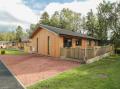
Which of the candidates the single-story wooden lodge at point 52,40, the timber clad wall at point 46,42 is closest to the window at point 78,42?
the single-story wooden lodge at point 52,40

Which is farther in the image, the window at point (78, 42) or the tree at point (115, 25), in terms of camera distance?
the tree at point (115, 25)

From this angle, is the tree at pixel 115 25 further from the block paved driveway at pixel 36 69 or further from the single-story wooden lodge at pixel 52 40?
the block paved driveway at pixel 36 69

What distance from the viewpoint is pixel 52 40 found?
2694 centimetres

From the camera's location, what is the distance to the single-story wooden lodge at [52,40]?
2595cm

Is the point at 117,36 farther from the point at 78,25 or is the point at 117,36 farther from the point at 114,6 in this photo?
the point at 78,25

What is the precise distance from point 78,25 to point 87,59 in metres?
52.1

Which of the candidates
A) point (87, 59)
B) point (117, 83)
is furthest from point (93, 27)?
point (117, 83)

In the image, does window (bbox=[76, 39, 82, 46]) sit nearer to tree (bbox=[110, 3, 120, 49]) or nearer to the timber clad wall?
the timber clad wall

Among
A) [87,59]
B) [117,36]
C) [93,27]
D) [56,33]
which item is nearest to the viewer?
[87,59]

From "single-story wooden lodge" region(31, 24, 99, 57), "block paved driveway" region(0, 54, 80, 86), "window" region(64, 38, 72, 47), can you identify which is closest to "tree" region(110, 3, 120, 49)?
"single-story wooden lodge" region(31, 24, 99, 57)

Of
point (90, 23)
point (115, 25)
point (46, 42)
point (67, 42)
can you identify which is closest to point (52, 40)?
point (46, 42)

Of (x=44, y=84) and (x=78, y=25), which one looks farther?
(x=78, y=25)

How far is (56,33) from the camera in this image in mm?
25547

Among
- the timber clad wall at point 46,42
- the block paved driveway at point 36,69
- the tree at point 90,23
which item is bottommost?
the block paved driveway at point 36,69
